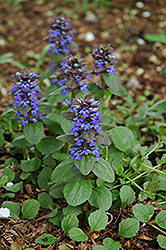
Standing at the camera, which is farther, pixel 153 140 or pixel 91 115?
pixel 153 140

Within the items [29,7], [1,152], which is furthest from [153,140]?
[29,7]

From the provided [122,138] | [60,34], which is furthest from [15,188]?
[60,34]

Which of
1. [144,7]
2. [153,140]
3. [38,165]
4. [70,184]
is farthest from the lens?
[144,7]

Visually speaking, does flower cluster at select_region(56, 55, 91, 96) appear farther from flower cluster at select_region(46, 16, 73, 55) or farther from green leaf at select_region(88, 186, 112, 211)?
green leaf at select_region(88, 186, 112, 211)

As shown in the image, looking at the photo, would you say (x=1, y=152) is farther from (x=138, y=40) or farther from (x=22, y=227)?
(x=138, y=40)

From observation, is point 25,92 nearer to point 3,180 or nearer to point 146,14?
point 3,180

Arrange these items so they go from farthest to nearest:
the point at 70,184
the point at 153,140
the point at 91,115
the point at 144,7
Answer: the point at 144,7 → the point at 153,140 → the point at 70,184 → the point at 91,115

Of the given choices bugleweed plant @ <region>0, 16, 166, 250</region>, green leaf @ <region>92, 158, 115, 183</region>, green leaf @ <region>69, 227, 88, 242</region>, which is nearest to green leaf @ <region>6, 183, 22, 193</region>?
bugleweed plant @ <region>0, 16, 166, 250</region>
